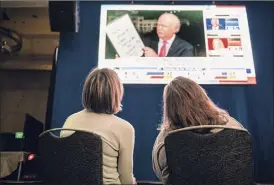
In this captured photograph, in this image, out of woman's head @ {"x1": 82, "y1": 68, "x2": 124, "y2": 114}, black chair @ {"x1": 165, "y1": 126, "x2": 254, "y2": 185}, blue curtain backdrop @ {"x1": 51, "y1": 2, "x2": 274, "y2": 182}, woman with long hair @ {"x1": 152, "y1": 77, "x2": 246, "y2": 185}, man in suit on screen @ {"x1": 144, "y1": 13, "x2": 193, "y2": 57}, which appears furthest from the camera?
man in suit on screen @ {"x1": 144, "y1": 13, "x2": 193, "y2": 57}

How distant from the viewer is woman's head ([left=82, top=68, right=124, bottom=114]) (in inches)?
65.2

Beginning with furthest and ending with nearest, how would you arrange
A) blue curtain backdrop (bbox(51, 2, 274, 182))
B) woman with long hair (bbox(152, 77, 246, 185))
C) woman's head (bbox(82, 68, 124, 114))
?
blue curtain backdrop (bbox(51, 2, 274, 182)) → woman's head (bbox(82, 68, 124, 114)) → woman with long hair (bbox(152, 77, 246, 185))

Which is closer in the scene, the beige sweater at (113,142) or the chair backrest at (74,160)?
the chair backrest at (74,160)

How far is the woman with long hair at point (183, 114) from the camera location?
4.71ft

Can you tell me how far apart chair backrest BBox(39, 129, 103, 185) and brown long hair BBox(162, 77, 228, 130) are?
1.34 ft

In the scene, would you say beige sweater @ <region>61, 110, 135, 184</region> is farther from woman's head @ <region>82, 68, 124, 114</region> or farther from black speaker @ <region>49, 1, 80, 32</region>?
black speaker @ <region>49, 1, 80, 32</region>

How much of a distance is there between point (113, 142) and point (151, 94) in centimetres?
134

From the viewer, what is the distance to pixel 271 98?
2.79m

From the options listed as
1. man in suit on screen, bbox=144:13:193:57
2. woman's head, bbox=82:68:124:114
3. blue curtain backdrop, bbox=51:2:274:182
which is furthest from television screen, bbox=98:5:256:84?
woman's head, bbox=82:68:124:114

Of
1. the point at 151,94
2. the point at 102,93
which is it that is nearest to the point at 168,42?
the point at 151,94

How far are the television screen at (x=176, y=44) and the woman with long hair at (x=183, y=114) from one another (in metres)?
1.15

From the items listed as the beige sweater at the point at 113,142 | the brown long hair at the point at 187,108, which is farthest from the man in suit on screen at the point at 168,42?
the beige sweater at the point at 113,142

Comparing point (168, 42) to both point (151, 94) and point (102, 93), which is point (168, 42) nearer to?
point (151, 94)

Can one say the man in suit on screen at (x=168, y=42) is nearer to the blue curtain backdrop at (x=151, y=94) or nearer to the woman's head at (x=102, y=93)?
the blue curtain backdrop at (x=151, y=94)
